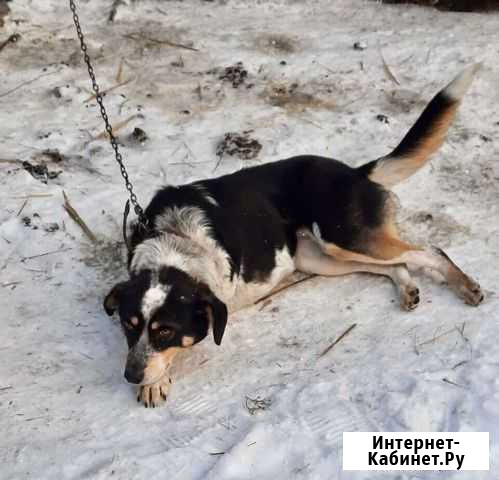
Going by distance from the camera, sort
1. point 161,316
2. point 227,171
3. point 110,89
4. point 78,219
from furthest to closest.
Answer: point 110,89, point 227,171, point 78,219, point 161,316

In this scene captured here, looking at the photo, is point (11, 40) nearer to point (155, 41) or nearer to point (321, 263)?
point (155, 41)

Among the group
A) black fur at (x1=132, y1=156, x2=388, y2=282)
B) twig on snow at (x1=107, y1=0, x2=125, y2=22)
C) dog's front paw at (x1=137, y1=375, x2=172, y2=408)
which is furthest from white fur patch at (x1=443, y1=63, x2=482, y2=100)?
twig on snow at (x1=107, y1=0, x2=125, y2=22)

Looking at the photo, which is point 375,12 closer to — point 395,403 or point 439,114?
point 439,114

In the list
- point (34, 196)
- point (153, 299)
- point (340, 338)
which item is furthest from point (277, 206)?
point (34, 196)

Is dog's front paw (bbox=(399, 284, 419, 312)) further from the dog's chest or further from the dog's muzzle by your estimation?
the dog's muzzle

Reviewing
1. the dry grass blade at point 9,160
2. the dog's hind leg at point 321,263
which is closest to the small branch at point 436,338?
the dog's hind leg at point 321,263

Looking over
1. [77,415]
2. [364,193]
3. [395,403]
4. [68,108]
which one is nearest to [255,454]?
[395,403]

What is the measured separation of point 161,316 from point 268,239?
1.17m

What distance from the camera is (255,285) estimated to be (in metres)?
4.80

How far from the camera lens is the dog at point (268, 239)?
410 cm

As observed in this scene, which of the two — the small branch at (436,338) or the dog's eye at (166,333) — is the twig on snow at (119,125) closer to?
the dog's eye at (166,333)

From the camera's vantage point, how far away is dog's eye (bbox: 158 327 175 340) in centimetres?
397

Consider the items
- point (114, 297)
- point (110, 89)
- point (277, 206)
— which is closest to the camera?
point (114, 297)

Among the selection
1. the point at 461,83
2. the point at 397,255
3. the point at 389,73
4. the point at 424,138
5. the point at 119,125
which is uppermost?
the point at 461,83
